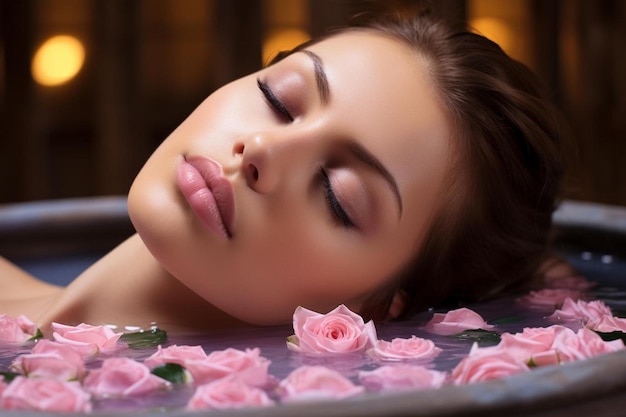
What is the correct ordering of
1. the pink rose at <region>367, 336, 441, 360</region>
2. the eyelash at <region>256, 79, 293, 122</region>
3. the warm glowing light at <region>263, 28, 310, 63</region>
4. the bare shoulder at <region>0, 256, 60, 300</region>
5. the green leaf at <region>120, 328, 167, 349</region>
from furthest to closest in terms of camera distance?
the warm glowing light at <region>263, 28, 310, 63</region>
the bare shoulder at <region>0, 256, 60, 300</region>
the eyelash at <region>256, 79, 293, 122</region>
the green leaf at <region>120, 328, 167, 349</region>
the pink rose at <region>367, 336, 441, 360</region>

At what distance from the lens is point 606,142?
3326 mm

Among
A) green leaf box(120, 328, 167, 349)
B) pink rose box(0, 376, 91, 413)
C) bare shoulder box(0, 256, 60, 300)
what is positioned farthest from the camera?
bare shoulder box(0, 256, 60, 300)

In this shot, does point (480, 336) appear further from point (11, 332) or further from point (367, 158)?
point (11, 332)

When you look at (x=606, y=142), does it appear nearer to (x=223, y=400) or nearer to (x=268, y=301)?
(x=268, y=301)

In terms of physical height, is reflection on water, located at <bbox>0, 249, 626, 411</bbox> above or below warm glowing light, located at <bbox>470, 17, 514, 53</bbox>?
below

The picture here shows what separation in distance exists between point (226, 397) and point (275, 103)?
55 cm

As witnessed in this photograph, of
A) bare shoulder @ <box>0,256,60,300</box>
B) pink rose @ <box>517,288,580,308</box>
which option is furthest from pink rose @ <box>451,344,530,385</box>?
bare shoulder @ <box>0,256,60,300</box>

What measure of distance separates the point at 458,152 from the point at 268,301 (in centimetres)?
35

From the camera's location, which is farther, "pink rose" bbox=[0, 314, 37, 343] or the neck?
the neck

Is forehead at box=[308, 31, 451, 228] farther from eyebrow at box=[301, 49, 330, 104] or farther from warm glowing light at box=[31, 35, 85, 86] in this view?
warm glowing light at box=[31, 35, 85, 86]

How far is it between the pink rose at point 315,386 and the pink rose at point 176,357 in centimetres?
13

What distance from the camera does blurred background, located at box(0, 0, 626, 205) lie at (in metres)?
3.28

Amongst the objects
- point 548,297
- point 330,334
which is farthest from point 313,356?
point 548,297

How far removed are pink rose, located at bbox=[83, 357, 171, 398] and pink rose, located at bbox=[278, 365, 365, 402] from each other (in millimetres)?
124
